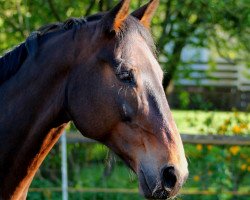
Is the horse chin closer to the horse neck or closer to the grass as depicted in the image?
the horse neck

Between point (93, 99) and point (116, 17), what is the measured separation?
44 cm

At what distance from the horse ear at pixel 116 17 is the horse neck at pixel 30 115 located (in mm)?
263

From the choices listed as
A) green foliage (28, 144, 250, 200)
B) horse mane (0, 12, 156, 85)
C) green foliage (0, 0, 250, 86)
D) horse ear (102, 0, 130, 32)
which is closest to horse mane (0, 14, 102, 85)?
horse mane (0, 12, 156, 85)

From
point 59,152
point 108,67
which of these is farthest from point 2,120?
point 59,152

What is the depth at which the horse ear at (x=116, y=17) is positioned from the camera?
3195 mm

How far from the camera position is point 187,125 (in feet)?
27.9

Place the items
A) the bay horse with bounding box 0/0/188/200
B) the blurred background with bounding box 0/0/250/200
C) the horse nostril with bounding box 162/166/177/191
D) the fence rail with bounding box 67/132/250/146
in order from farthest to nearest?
the blurred background with bounding box 0/0/250/200, the fence rail with bounding box 67/132/250/146, the bay horse with bounding box 0/0/188/200, the horse nostril with bounding box 162/166/177/191

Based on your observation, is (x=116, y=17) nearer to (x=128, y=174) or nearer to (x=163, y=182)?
(x=163, y=182)

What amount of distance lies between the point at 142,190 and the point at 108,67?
2.15 ft

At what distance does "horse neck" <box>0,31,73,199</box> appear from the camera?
333cm

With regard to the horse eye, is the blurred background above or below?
below

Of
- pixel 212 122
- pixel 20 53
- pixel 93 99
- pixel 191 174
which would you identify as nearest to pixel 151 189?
pixel 93 99

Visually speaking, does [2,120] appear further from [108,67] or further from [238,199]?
[238,199]

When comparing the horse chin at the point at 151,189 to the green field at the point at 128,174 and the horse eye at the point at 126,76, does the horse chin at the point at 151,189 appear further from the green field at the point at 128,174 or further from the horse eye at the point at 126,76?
the green field at the point at 128,174
